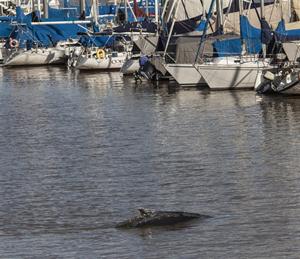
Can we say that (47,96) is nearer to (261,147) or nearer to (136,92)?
(136,92)

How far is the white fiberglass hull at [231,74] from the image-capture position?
56.2m

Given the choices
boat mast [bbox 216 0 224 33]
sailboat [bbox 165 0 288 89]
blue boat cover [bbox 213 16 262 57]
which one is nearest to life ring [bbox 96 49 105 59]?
boat mast [bbox 216 0 224 33]

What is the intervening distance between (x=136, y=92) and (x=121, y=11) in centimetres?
3195

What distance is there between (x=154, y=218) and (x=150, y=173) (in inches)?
319

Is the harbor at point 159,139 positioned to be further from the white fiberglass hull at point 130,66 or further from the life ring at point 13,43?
the life ring at point 13,43

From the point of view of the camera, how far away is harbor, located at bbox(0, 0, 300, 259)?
82.1 feet

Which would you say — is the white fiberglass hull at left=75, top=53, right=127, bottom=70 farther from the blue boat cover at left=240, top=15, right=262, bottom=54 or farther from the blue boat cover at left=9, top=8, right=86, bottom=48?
the blue boat cover at left=240, top=15, right=262, bottom=54

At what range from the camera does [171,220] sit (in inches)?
1011

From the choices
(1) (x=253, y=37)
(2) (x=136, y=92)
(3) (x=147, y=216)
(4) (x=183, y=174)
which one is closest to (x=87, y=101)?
(2) (x=136, y=92)

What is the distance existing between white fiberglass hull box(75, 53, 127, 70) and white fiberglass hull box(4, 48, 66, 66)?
341 inches

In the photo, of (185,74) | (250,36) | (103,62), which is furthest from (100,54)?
(250,36)

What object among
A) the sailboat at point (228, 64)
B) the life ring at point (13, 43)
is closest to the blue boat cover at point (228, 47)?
the sailboat at point (228, 64)

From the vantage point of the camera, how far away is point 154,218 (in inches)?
1008

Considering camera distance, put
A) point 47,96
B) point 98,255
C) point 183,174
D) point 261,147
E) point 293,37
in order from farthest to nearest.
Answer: point 47,96 → point 293,37 → point 261,147 → point 183,174 → point 98,255
